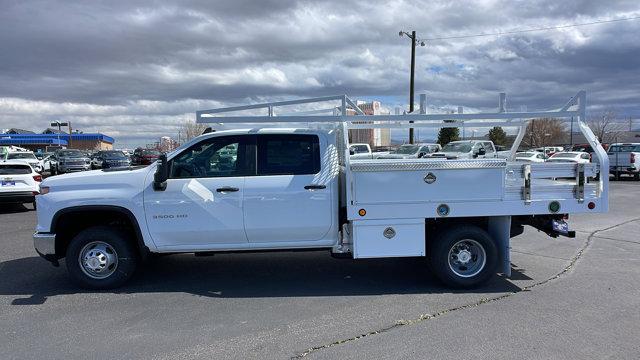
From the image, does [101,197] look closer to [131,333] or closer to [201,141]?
[201,141]

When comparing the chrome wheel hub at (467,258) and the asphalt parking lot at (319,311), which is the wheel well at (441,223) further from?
the asphalt parking lot at (319,311)

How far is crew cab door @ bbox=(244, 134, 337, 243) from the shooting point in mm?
5945

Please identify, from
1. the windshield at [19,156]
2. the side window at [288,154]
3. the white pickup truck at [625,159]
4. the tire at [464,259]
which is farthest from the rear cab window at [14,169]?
the white pickup truck at [625,159]

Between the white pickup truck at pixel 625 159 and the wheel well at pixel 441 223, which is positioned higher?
the white pickup truck at pixel 625 159

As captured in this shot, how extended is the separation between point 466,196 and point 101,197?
13.8 ft

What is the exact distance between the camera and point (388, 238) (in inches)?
Answer: 235

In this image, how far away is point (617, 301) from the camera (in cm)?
558

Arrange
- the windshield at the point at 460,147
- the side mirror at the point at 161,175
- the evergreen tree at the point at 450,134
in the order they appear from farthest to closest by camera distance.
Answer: the windshield at the point at 460,147, the evergreen tree at the point at 450,134, the side mirror at the point at 161,175


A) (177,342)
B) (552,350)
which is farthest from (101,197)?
(552,350)

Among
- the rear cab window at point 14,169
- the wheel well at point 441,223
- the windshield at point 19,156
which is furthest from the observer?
the windshield at point 19,156

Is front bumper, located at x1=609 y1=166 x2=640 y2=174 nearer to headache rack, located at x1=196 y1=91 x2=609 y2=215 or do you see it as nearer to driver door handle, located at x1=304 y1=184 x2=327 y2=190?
headache rack, located at x1=196 y1=91 x2=609 y2=215

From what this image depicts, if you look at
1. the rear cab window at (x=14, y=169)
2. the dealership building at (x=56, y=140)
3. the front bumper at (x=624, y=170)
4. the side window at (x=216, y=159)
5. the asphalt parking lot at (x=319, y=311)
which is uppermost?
the dealership building at (x=56, y=140)

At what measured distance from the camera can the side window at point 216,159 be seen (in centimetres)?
608

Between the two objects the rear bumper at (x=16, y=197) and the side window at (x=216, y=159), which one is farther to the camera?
the rear bumper at (x=16, y=197)
